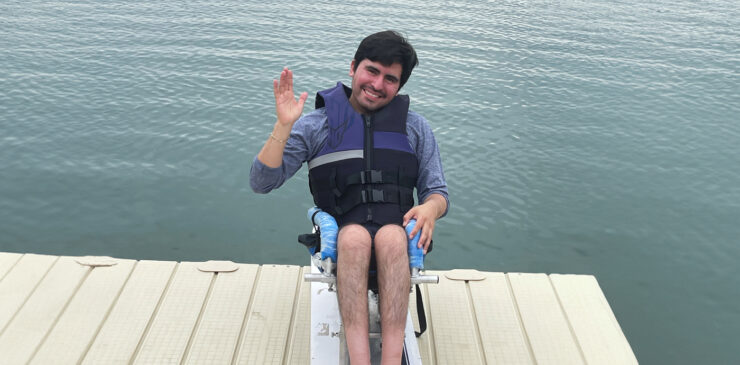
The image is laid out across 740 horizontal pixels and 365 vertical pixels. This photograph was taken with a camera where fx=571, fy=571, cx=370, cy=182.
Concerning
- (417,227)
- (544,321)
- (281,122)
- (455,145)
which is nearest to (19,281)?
(281,122)

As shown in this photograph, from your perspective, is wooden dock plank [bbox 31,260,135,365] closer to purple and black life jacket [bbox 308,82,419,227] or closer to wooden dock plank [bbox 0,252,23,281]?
wooden dock plank [bbox 0,252,23,281]

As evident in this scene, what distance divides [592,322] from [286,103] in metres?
3.11

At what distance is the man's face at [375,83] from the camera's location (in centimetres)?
393

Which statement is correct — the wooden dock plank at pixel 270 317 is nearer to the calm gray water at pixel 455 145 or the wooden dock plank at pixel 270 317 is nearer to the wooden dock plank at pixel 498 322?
the wooden dock plank at pixel 498 322

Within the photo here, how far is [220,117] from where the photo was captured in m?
11.3

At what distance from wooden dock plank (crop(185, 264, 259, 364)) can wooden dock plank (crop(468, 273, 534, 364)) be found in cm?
194

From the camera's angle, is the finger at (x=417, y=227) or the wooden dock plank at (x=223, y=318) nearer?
the finger at (x=417, y=227)

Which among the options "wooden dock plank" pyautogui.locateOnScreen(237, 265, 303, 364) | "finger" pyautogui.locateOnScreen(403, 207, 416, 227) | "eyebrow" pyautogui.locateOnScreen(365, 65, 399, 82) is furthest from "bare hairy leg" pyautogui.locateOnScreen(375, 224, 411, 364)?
"wooden dock plank" pyautogui.locateOnScreen(237, 265, 303, 364)

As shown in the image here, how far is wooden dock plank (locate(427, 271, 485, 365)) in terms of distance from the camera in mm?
4289

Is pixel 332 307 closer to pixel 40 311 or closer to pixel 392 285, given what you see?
pixel 392 285

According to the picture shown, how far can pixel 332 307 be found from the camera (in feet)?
13.3

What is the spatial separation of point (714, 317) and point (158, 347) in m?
6.20

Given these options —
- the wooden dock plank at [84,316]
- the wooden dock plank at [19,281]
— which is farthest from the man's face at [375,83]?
the wooden dock plank at [19,281]

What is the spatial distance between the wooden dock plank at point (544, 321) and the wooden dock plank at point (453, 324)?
458 millimetres
